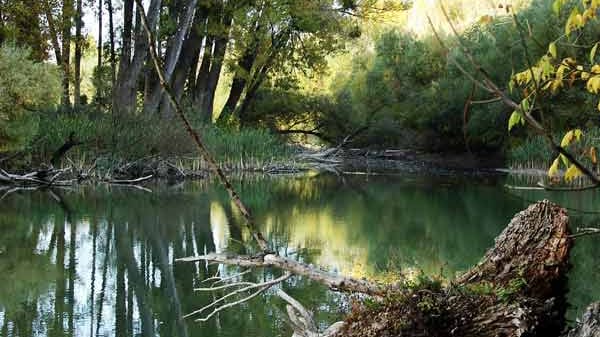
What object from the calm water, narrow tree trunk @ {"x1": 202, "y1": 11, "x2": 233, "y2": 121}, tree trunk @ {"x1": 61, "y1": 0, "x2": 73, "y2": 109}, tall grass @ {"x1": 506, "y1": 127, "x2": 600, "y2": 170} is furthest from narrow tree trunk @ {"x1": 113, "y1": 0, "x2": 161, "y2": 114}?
tall grass @ {"x1": 506, "y1": 127, "x2": 600, "y2": 170}

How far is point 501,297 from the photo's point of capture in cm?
281

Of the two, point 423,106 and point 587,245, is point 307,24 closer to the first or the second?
point 423,106

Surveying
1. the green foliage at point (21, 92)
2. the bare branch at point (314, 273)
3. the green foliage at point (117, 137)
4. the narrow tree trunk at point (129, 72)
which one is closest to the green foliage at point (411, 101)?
the green foliage at point (117, 137)

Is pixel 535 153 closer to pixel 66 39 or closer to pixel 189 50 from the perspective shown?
pixel 189 50

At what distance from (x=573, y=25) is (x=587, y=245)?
4.33 metres

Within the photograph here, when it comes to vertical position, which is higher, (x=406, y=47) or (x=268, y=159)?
(x=406, y=47)

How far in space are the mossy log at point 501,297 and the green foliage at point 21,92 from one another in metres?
9.60

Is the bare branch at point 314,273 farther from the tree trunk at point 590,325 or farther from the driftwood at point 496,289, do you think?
the tree trunk at point 590,325

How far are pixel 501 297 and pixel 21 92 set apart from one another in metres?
10.1

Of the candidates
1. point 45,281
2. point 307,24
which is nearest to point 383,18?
point 307,24

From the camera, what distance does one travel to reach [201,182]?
16000mm

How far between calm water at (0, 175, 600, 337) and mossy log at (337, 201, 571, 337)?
102cm

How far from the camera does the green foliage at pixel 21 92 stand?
11156mm

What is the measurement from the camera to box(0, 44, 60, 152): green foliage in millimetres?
11156
